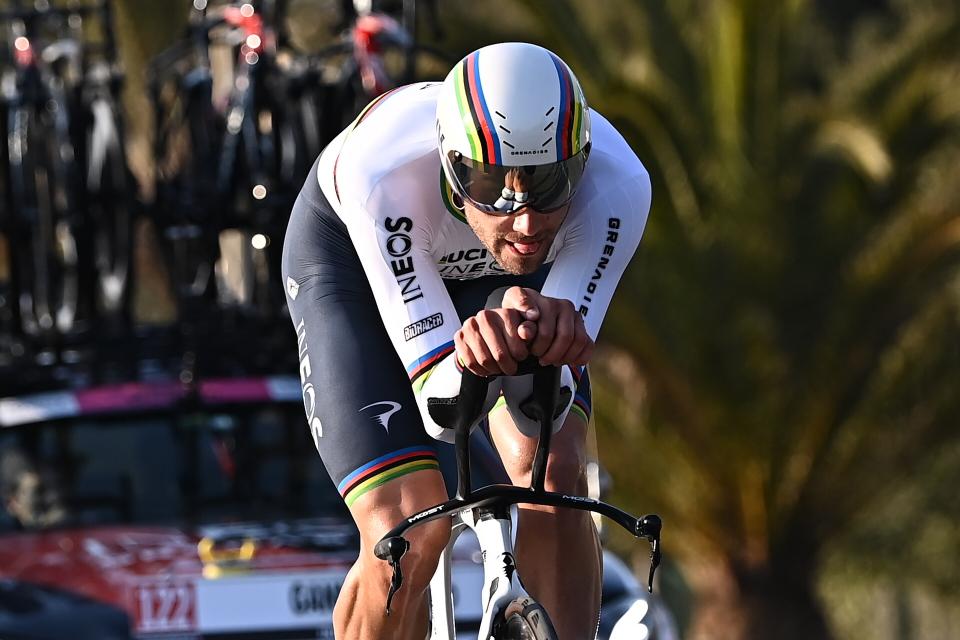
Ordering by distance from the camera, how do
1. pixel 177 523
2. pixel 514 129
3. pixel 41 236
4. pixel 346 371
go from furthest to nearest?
pixel 41 236, pixel 177 523, pixel 346 371, pixel 514 129

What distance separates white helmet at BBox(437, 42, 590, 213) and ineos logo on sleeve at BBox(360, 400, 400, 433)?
0.65 m

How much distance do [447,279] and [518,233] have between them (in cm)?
89

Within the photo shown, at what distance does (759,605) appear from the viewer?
12812 mm

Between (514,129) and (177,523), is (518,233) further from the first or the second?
(177,523)

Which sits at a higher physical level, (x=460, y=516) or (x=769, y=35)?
(x=769, y=35)

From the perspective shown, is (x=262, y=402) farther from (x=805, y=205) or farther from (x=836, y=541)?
(x=836, y=541)

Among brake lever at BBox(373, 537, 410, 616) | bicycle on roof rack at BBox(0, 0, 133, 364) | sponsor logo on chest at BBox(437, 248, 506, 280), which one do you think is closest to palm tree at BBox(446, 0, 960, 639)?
bicycle on roof rack at BBox(0, 0, 133, 364)

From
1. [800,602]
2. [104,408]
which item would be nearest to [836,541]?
[800,602]

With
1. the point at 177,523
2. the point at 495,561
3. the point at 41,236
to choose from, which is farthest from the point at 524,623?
the point at 41,236

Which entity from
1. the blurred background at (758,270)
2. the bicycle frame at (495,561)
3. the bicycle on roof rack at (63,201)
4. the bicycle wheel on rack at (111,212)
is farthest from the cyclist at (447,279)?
the blurred background at (758,270)

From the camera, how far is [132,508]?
7352 mm

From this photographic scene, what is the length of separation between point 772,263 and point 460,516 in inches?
298

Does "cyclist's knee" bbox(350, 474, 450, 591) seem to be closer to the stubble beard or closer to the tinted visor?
the stubble beard

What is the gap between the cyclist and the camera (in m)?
4.25
